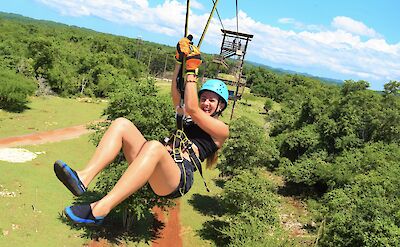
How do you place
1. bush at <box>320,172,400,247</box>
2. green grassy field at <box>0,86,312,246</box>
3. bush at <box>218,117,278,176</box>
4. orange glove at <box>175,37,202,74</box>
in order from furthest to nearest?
bush at <box>218,117,278,176</box>, green grassy field at <box>0,86,312,246</box>, bush at <box>320,172,400,247</box>, orange glove at <box>175,37,202,74</box>

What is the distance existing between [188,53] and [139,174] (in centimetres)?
153

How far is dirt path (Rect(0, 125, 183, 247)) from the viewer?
1909cm

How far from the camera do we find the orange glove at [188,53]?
168 inches

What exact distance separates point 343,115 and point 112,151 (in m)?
30.3

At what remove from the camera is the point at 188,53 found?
4.29 metres

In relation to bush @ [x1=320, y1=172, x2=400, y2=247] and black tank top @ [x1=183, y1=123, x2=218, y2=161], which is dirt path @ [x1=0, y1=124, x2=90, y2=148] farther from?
black tank top @ [x1=183, y1=123, x2=218, y2=161]

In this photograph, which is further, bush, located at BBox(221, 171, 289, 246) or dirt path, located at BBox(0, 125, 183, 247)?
dirt path, located at BBox(0, 125, 183, 247)

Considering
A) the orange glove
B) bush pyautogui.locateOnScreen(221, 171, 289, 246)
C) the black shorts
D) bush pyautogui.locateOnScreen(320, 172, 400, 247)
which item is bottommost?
bush pyautogui.locateOnScreen(221, 171, 289, 246)

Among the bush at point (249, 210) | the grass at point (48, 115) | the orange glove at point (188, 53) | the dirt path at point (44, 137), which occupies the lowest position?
the grass at point (48, 115)

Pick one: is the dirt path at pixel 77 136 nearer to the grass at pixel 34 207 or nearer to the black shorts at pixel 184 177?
the grass at pixel 34 207

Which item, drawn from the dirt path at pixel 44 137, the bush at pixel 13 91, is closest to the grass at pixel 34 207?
the dirt path at pixel 44 137

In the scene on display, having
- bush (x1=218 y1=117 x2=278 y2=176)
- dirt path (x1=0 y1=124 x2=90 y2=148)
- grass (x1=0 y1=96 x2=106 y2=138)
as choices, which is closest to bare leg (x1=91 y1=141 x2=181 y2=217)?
bush (x1=218 y1=117 x2=278 y2=176)

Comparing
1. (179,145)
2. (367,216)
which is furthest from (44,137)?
(179,145)

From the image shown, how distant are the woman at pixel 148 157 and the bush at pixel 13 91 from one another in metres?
37.9
